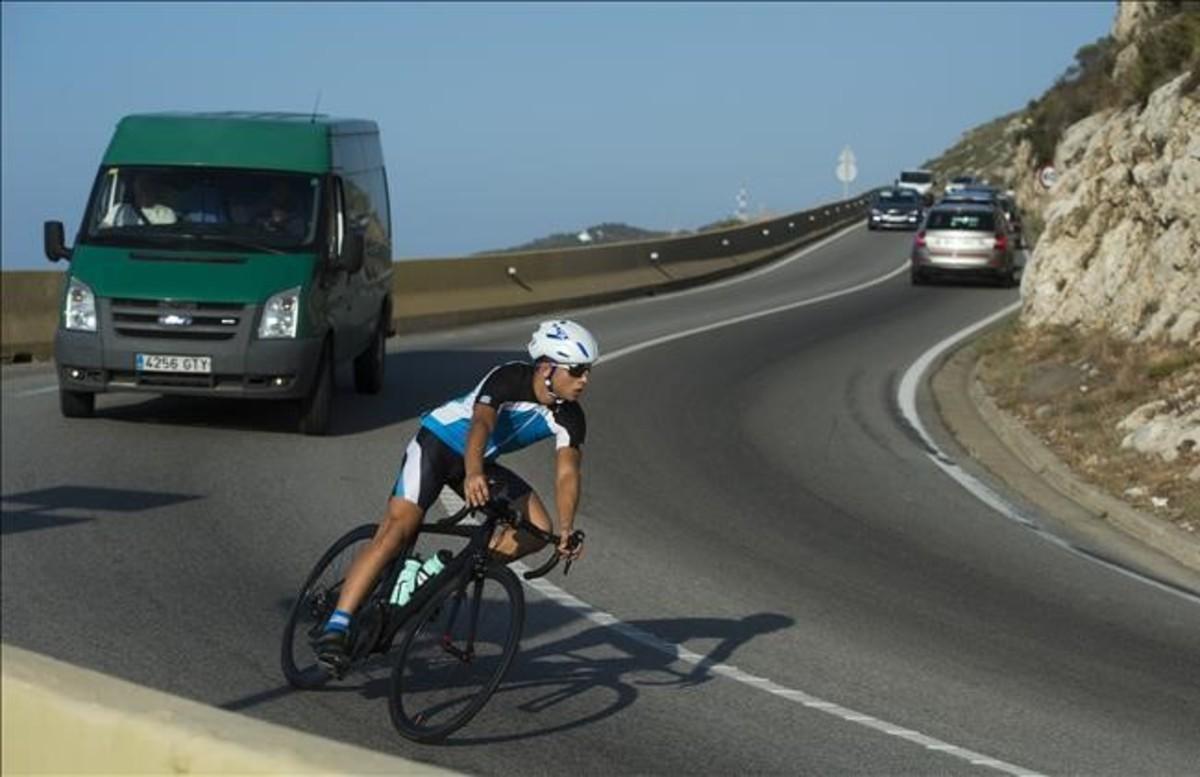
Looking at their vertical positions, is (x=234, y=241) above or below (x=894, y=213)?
above

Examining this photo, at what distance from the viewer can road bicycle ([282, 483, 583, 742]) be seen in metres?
7.84

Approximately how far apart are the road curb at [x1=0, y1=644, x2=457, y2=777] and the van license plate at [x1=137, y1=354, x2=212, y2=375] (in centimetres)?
1180

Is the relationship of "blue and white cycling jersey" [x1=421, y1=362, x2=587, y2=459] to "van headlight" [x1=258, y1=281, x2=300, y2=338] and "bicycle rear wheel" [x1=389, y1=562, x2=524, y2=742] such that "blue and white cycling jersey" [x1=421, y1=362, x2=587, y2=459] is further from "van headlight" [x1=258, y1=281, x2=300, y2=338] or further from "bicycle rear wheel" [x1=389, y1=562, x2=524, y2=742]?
"van headlight" [x1=258, y1=281, x2=300, y2=338]

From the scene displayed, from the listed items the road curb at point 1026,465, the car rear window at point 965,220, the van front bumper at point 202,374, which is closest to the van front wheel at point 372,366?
the van front bumper at point 202,374

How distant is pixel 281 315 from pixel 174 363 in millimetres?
913

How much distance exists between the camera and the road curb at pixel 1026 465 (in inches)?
551

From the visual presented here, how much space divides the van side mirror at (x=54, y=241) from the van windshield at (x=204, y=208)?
0.89ft

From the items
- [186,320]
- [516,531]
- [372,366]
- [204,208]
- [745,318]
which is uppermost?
[204,208]

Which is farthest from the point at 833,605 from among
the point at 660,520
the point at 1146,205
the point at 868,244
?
the point at 868,244

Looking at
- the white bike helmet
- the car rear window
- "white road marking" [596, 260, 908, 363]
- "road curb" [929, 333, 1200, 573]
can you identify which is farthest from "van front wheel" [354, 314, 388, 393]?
the car rear window

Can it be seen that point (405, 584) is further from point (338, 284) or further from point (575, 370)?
point (338, 284)

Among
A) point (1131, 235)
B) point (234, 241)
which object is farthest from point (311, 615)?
point (1131, 235)

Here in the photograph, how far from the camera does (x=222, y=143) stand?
17812 mm

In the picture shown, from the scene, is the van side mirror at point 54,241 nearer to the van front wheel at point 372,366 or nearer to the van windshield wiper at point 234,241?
the van windshield wiper at point 234,241
